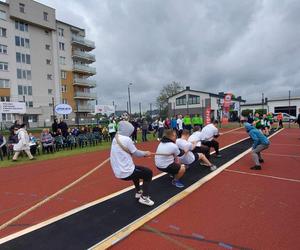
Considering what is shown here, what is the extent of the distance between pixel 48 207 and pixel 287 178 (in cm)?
624

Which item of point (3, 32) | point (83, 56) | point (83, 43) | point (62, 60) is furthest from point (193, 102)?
point (3, 32)

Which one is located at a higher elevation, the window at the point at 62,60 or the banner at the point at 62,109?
the window at the point at 62,60

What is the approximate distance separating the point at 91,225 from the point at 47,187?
3142 mm

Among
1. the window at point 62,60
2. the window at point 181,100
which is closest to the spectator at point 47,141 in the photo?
the window at point 62,60

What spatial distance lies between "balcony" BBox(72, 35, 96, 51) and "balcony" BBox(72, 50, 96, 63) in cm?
139

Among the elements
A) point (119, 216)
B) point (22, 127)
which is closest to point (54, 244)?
point (119, 216)

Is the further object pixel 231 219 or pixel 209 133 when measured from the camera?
pixel 209 133

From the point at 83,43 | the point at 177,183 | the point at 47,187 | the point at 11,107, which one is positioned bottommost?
the point at 47,187

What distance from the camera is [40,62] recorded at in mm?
42938

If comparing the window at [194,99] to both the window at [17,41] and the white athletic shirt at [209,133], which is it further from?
the white athletic shirt at [209,133]

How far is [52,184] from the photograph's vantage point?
A: 6.96 meters

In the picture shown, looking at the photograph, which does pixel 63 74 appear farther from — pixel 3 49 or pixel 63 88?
pixel 3 49

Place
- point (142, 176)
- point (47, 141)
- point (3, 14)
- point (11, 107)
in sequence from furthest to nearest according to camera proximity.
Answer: point (3, 14) < point (11, 107) < point (47, 141) < point (142, 176)

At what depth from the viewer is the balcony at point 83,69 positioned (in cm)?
4844
